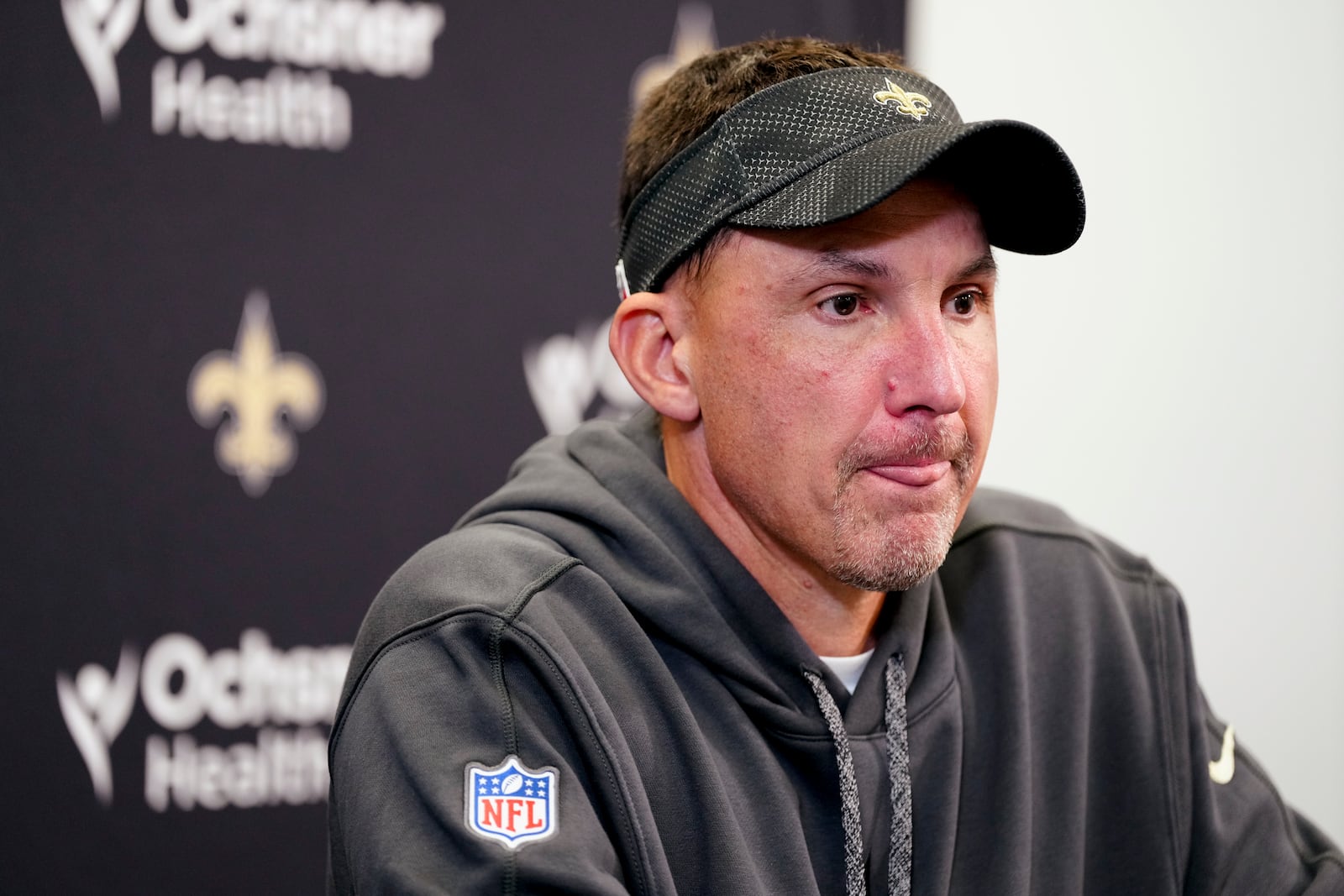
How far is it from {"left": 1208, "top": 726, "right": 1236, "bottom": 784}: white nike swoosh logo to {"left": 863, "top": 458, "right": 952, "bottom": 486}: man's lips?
0.53 m

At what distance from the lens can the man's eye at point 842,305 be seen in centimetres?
113

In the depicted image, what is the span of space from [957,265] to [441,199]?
0.96m

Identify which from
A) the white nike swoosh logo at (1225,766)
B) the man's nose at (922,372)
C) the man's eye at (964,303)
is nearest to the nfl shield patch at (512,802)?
the man's nose at (922,372)

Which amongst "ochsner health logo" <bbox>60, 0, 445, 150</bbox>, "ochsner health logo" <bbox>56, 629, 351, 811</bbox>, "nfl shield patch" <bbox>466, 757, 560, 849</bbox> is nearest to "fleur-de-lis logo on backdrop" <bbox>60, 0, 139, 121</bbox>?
"ochsner health logo" <bbox>60, 0, 445, 150</bbox>

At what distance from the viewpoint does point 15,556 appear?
1.66 m

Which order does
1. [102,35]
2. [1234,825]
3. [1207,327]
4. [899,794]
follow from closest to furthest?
[899,794], [1234,825], [102,35], [1207,327]

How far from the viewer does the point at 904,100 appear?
45.9 inches

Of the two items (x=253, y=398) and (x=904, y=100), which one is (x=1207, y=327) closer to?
(x=904, y=100)

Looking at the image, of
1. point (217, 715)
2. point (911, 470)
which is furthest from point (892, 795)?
point (217, 715)

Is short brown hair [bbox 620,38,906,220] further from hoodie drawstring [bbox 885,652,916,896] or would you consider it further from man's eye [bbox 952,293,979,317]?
hoodie drawstring [bbox 885,652,916,896]

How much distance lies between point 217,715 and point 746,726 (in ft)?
3.05

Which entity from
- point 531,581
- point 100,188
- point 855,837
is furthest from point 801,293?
point 100,188

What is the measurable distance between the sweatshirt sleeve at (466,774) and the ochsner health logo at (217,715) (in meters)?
0.75

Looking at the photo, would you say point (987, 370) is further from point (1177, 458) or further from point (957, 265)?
point (1177, 458)
